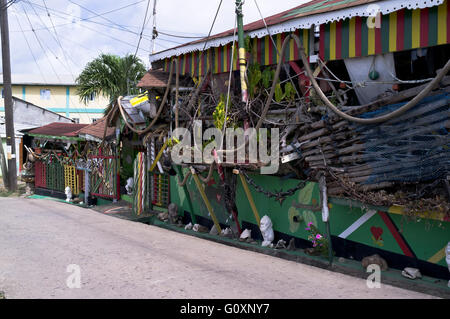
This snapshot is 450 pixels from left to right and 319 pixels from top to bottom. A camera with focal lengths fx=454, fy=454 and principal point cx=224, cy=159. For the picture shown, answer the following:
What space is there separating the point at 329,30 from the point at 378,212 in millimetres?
3020

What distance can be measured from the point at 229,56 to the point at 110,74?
1301 centimetres

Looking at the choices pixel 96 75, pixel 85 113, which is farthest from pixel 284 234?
pixel 85 113

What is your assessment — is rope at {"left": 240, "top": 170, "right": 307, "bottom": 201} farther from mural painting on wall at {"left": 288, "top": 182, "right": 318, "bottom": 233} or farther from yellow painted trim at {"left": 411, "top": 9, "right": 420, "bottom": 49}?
yellow painted trim at {"left": 411, "top": 9, "right": 420, "bottom": 49}

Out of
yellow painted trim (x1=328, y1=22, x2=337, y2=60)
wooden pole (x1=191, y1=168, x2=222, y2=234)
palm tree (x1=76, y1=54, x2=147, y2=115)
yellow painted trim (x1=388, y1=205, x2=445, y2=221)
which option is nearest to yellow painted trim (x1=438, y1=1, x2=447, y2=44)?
yellow painted trim (x1=328, y1=22, x2=337, y2=60)

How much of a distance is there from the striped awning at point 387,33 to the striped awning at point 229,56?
24.3 inches

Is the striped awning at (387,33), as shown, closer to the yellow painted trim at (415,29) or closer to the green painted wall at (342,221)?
the yellow painted trim at (415,29)

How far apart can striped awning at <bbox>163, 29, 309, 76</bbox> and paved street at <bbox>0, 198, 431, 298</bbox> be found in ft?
12.0

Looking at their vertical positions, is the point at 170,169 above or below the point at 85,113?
below

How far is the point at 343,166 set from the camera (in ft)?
23.3

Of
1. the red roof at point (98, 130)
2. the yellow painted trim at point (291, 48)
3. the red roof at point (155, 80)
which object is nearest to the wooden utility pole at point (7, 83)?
the red roof at point (98, 130)

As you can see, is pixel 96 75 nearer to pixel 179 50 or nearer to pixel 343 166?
pixel 179 50

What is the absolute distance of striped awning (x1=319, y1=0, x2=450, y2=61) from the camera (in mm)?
5995

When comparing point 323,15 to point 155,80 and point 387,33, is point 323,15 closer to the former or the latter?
point 387,33

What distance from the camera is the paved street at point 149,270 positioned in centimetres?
570
